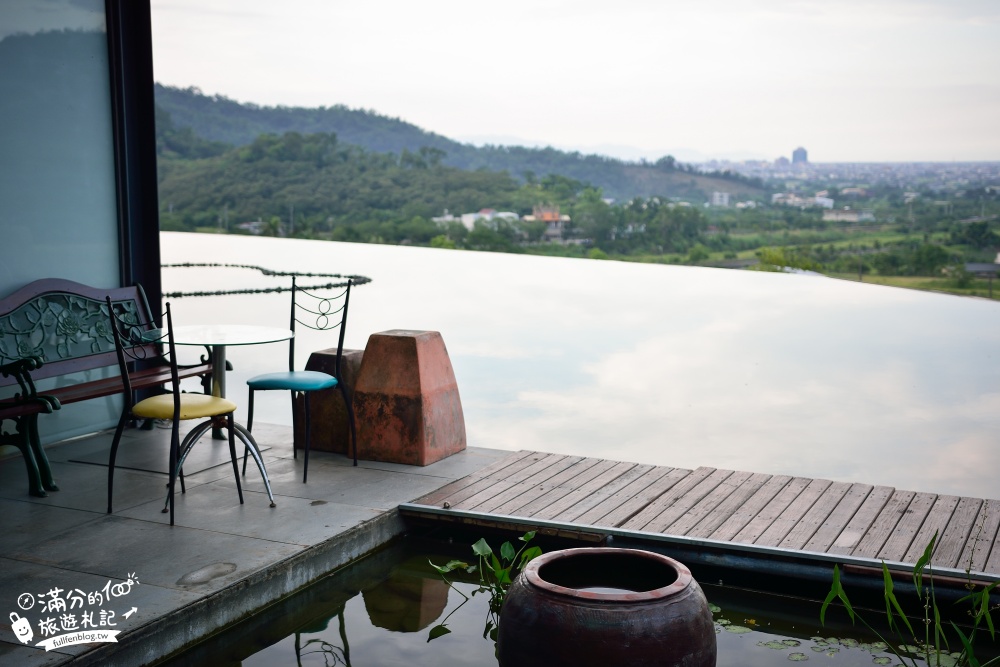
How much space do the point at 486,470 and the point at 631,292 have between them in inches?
225

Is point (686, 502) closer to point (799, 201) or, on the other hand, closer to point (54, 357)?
point (54, 357)

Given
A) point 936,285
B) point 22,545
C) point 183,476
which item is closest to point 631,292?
point 936,285

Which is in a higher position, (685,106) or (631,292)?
(685,106)

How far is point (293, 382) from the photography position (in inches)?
166

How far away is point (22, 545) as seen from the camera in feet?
11.2

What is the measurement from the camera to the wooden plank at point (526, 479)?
3.99m

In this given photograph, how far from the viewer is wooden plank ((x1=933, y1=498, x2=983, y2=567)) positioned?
3.35m

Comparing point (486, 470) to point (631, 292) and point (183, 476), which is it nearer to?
point (183, 476)

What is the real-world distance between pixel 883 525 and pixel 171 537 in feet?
8.75

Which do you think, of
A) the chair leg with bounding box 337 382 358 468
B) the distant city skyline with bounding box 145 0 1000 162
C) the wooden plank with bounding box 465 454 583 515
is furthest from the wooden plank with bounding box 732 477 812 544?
the distant city skyline with bounding box 145 0 1000 162

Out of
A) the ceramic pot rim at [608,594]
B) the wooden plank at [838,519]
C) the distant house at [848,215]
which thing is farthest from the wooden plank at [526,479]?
the distant house at [848,215]

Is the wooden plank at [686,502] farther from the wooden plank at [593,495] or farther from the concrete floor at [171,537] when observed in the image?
the concrete floor at [171,537]

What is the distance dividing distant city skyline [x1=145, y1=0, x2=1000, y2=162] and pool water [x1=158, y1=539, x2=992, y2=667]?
32.4ft

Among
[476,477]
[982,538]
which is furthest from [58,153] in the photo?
[982,538]
